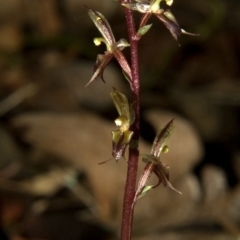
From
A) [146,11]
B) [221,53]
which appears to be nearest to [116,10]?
[221,53]

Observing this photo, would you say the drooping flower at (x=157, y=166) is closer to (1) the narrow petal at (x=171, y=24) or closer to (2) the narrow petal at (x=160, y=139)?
(2) the narrow petal at (x=160, y=139)

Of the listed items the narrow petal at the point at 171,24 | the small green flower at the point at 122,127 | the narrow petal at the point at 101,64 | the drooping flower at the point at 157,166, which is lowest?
the drooping flower at the point at 157,166

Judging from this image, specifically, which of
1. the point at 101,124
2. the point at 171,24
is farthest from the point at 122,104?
the point at 101,124

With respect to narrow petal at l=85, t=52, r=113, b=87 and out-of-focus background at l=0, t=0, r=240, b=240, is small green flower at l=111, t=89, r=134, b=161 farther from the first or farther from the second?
out-of-focus background at l=0, t=0, r=240, b=240

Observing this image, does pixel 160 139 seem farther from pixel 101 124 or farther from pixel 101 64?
pixel 101 124

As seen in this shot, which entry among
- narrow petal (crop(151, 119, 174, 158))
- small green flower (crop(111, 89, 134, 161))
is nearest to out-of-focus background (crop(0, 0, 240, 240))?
narrow petal (crop(151, 119, 174, 158))

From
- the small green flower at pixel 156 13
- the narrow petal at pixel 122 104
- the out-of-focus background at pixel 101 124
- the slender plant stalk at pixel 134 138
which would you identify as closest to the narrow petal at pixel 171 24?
the small green flower at pixel 156 13

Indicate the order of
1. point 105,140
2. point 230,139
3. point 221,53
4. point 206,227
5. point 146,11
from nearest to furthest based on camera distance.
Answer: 1. point 146,11
2. point 206,227
3. point 105,140
4. point 230,139
5. point 221,53

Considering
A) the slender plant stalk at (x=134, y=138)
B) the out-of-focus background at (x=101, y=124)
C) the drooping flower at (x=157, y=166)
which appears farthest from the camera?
the out-of-focus background at (x=101, y=124)

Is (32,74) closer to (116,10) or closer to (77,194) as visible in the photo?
(116,10)
